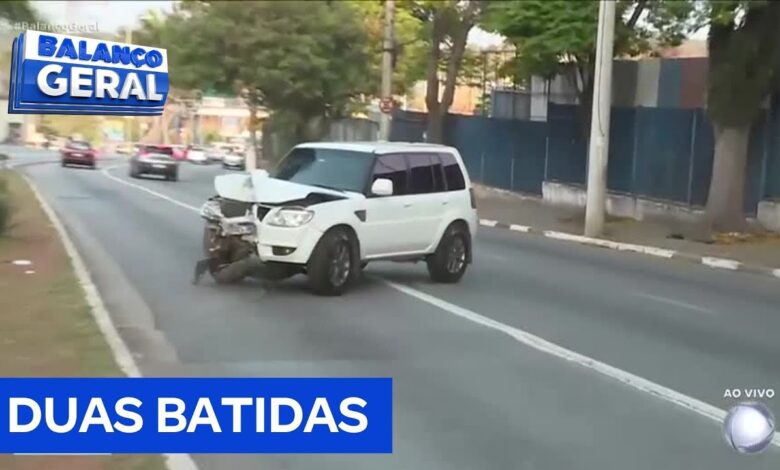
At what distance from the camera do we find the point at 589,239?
24484mm

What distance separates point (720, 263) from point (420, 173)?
6688 mm

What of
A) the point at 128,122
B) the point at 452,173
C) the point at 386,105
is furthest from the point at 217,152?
the point at 386,105

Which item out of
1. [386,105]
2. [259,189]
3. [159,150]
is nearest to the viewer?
[159,150]

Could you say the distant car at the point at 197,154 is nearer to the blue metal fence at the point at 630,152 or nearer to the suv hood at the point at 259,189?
the suv hood at the point at 259,189

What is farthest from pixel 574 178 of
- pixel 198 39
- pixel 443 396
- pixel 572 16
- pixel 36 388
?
pixel 36 388

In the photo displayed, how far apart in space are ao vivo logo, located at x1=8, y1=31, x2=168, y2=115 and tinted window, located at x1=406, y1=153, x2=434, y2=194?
9859 millimetres

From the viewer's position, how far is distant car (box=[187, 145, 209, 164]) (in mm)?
13203

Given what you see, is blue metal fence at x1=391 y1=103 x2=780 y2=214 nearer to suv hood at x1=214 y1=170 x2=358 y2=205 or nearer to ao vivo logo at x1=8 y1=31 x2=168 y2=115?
suv hood at x1=214 y1=170 x2=358 y2=205

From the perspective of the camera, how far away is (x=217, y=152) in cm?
1339

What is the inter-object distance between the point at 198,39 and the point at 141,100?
6.64m

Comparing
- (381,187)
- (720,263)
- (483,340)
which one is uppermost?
(381,187)

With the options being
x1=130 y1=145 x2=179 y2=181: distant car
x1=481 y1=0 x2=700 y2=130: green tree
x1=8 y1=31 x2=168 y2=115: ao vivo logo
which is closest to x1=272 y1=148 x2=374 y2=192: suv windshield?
x1=130 y1=145 x2=179 y2=181: distant car

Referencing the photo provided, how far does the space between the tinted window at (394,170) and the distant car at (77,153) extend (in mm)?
3497

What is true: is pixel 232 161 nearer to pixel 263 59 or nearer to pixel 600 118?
pixel 263 59
